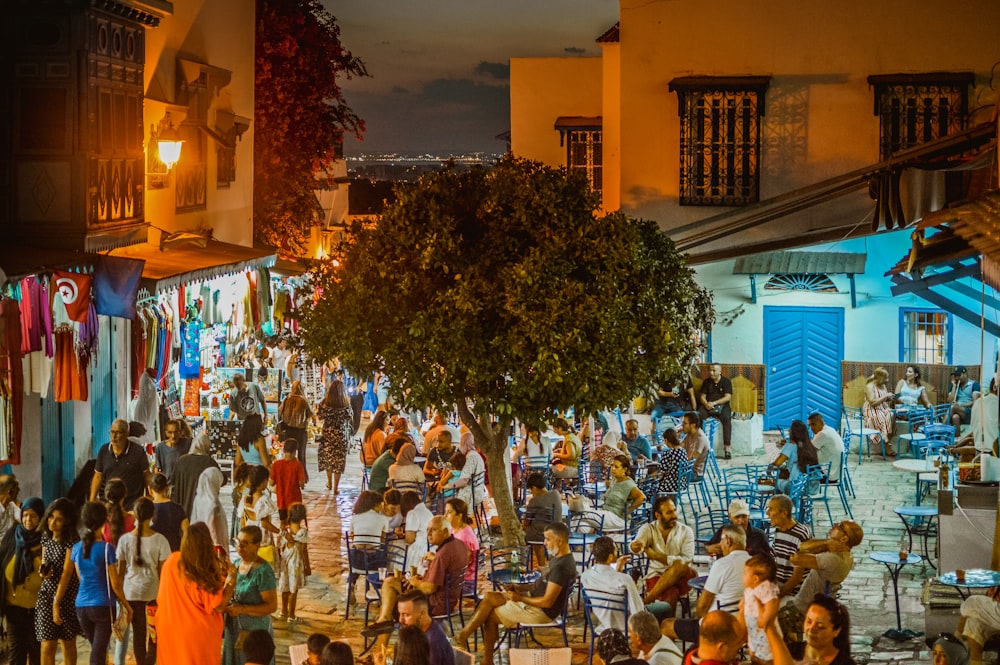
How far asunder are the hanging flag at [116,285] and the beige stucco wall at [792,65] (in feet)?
44.1

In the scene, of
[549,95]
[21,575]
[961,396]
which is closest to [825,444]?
[961,396]

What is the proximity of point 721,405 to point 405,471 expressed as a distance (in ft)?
28.3

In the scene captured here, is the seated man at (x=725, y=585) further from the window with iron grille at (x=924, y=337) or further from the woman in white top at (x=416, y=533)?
the window with iron grille at (x=924, y=337)

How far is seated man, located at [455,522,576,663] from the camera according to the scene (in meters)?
11.6

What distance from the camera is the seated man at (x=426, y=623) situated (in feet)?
30.7

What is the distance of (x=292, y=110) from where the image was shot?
25562mm

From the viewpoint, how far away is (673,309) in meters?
14.4

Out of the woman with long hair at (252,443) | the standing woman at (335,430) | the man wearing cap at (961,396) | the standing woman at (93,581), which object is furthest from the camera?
the man wearing cap at (961,396)

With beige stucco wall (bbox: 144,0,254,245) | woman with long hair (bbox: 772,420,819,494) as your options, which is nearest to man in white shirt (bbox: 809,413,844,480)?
woman with long hair (bbox: 772,420,819,494)

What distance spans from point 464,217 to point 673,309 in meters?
2.35

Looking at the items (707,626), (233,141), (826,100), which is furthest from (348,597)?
(826,100)

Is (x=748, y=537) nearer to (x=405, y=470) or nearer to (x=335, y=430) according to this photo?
(x=405, y=470)

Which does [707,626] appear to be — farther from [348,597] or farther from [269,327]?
[269,327]

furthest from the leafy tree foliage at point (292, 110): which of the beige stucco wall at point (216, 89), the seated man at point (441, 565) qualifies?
the seated man at point (441, 565)
